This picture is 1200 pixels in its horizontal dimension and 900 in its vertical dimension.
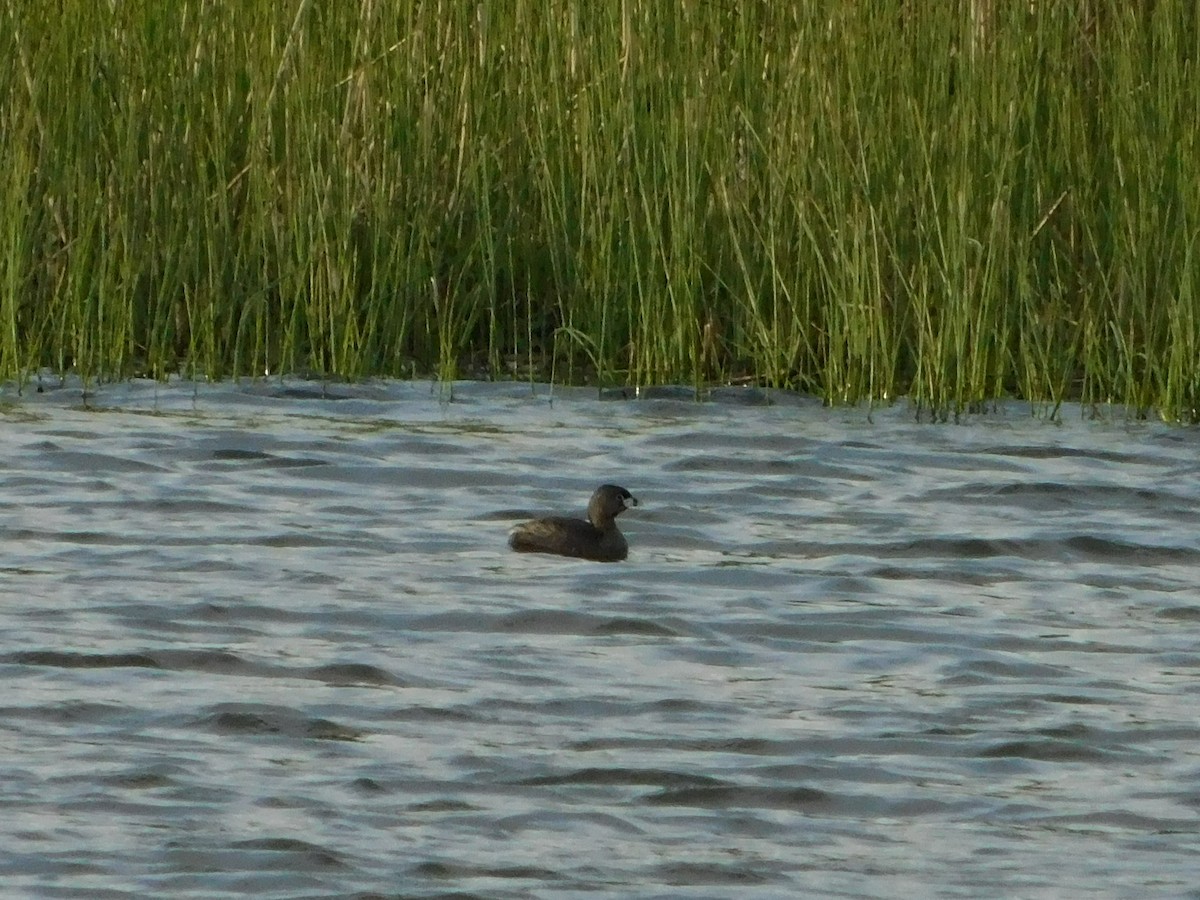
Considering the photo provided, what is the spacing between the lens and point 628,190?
7734 mm

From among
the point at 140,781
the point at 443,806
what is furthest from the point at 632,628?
the point at 140,781

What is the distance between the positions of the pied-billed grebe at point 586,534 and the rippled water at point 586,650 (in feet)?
0.16

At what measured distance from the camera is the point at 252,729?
437cm

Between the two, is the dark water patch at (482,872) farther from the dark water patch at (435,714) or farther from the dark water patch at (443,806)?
the dark water patch at (435,714)

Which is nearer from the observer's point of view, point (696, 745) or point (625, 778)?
point (625, 778)

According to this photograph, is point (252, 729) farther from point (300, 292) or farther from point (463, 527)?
point (300, 292)

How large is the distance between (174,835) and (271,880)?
0.80ft

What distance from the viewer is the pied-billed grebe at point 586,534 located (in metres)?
5.91

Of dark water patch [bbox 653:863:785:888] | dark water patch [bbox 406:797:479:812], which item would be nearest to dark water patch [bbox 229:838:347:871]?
dark water patch [bbox 406:797:479:812]

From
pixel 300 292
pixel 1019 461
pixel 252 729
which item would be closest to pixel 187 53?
pixel 300 292

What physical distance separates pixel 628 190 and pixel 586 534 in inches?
80.1

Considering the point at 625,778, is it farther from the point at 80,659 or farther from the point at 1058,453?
the point at 1058,453

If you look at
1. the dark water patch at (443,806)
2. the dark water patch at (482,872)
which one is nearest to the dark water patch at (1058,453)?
the dark water patch at (443,806)

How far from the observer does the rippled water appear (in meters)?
3.78
